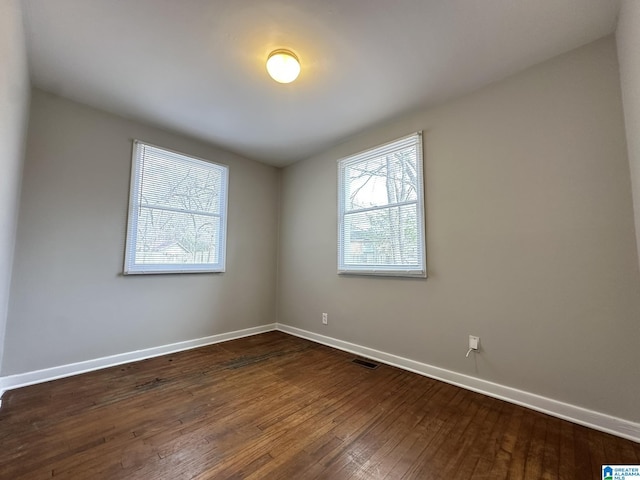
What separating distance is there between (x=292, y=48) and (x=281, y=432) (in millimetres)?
2594

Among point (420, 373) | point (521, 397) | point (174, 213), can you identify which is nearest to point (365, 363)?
point (420, 373)

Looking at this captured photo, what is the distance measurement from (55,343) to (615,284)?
436 centimetres

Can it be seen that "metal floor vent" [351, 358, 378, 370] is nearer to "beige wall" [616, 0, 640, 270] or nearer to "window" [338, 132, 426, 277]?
"window" [338, 132, 426, 277]

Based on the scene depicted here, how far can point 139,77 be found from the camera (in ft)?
7.24

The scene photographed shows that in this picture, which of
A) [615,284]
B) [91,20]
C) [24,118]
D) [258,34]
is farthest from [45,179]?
[615,284]

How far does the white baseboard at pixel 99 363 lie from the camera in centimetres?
216

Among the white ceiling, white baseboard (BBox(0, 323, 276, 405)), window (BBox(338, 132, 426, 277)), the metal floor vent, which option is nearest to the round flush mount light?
the white ceiling

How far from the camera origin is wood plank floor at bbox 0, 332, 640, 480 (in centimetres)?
134

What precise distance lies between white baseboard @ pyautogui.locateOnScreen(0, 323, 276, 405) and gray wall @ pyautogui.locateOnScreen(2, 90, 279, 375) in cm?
5

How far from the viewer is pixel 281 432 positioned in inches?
64.0

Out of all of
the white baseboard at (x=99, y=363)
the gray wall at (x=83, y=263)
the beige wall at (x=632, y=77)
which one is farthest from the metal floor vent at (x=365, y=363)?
the beige wall at (x=632, y=77)

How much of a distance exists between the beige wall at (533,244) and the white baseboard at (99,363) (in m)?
2.06

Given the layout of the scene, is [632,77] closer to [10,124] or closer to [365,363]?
[365,363]

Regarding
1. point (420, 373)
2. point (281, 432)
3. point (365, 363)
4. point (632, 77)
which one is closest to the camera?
point (632, 77)
